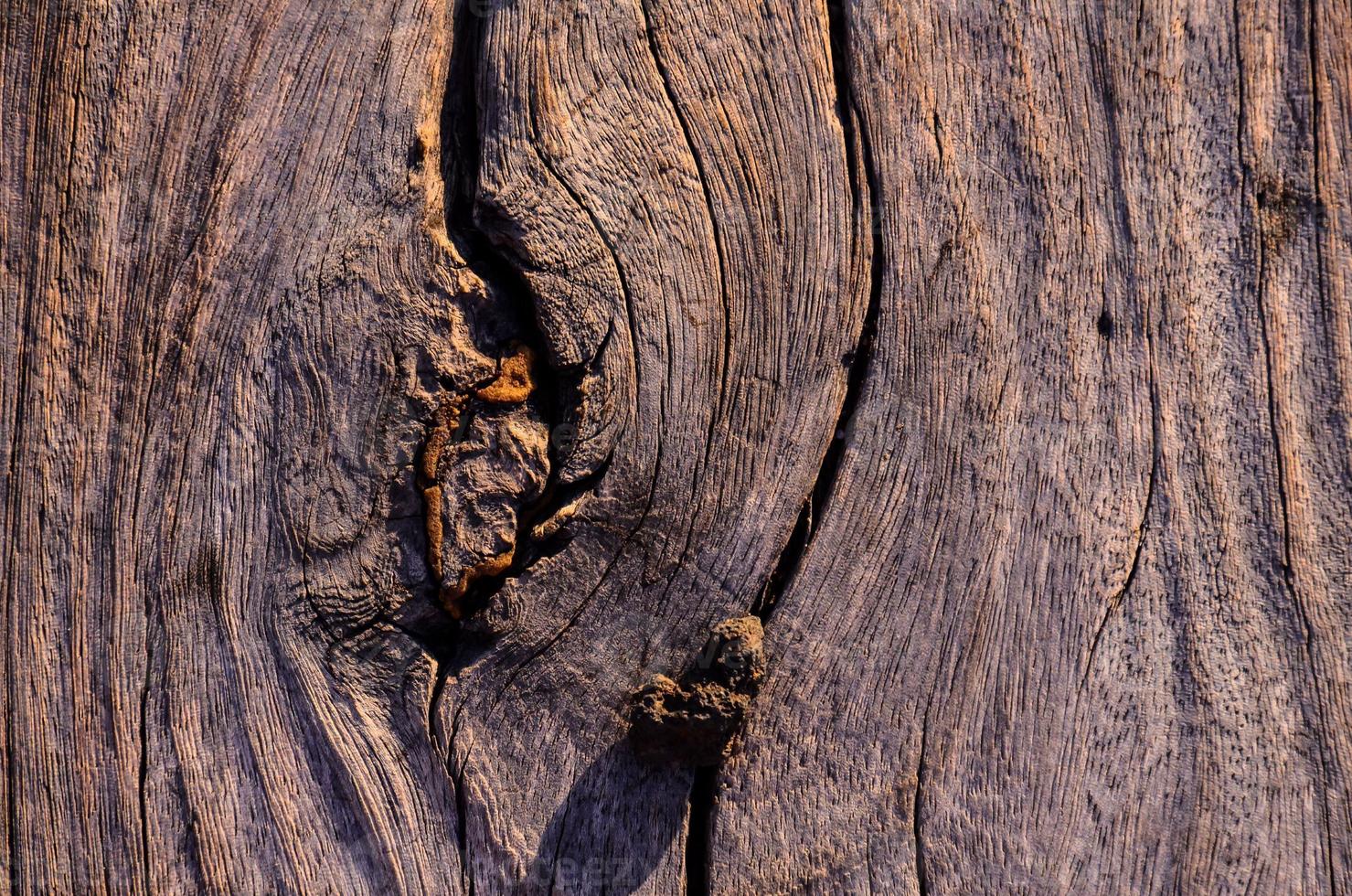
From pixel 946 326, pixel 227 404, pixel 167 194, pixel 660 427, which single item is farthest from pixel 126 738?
pixel 946 326

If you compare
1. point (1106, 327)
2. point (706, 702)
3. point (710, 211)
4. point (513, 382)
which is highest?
point (710, 211)

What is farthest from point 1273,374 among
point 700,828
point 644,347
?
point 700,828

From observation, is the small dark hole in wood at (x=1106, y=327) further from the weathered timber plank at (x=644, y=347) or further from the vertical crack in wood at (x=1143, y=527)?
the weathered timber plank at (x=644, y=347)

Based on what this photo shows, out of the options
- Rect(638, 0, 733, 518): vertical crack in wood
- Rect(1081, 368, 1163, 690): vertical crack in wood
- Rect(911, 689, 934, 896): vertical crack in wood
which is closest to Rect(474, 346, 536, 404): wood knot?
Rect(638, 0, 733, 518): vertical crack in wood

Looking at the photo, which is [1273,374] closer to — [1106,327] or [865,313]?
[1106,327]

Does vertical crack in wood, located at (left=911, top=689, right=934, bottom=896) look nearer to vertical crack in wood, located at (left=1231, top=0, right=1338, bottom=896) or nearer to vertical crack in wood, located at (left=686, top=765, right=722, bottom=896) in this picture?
vertical crack in wood, located at (left=686, top=765, right=722, bottom=896)

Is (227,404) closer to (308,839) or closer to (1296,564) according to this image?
(308,839)

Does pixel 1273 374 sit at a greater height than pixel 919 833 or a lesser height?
greater
